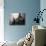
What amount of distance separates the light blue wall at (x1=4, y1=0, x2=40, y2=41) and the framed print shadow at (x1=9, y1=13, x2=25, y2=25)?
0.43 ft

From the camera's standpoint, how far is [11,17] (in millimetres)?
5484

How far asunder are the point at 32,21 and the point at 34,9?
19.6 inches

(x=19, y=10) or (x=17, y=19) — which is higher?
(x=19, y=10)

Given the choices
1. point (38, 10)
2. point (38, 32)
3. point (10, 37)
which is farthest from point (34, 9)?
point (38, 32)

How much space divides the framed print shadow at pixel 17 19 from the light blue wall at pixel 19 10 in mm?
130

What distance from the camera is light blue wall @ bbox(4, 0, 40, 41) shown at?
17.9ft

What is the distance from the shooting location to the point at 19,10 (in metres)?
5.49

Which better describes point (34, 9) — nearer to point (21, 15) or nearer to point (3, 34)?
point (21, 15)

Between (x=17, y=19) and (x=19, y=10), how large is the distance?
38 centimetres

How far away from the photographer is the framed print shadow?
5484 millimetres

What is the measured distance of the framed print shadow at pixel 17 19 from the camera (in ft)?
18.0

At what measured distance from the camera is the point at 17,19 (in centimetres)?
552

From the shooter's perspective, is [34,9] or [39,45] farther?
[34,9]

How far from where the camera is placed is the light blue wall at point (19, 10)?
5.45 meters
